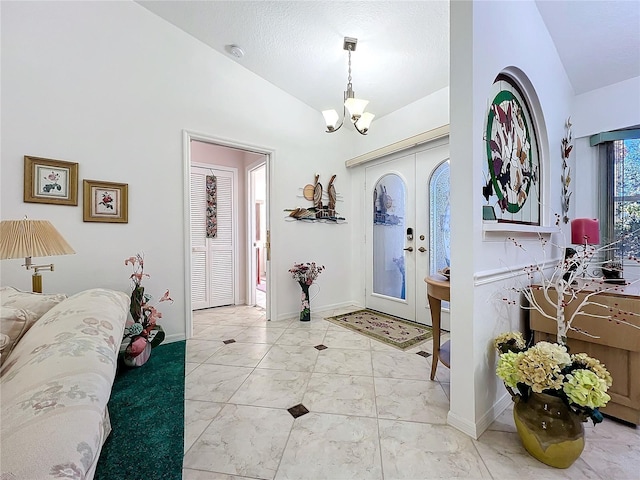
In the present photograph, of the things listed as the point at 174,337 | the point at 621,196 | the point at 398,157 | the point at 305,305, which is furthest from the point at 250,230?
the point at 621,196

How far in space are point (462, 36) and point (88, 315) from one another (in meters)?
2.23

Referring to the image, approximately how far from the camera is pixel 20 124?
209 centimetres

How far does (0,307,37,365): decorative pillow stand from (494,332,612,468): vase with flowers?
2.21 meters

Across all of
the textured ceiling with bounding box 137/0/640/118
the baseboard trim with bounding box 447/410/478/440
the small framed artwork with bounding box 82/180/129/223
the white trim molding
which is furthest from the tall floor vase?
the textured ceiling with bounding box 137/0/640/118

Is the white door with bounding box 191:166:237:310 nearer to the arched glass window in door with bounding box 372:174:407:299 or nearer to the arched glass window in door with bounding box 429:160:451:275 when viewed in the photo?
the arched glass window in door with bounding box 372:174:407:299

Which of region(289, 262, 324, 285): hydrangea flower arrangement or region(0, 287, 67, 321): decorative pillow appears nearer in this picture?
region(0, 287, 67, 321): decorative pillow

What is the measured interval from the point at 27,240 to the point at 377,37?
300 centimetres

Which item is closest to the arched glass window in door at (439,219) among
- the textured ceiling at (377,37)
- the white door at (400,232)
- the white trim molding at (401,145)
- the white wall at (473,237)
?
the white door at (400,232)

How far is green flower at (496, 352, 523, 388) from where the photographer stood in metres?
1.35

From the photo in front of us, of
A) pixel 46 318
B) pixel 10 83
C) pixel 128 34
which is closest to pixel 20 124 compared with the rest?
pixel 10 83

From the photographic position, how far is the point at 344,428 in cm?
153

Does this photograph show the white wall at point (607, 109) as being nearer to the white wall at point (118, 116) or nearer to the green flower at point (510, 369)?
the green flower at point (510, 369)

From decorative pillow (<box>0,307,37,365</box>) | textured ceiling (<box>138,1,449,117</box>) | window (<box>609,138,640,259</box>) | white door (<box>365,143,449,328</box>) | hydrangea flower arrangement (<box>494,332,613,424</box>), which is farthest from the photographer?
white door (<box>365,143,449,328</box>)

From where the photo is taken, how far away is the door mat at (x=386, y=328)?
110 inches
